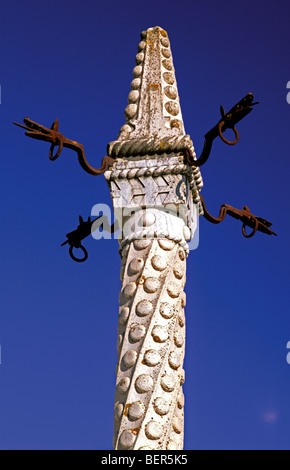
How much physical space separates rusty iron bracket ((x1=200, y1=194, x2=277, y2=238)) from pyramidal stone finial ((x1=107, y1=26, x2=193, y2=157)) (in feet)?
2.71

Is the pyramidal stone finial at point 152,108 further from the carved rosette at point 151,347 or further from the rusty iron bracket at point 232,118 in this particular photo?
the carved rosette at point 151,347

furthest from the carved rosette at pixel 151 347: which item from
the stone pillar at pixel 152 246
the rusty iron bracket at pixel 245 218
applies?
the rusty iron bracket at pixel 245 218

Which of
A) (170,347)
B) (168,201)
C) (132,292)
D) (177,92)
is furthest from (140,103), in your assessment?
(170,347)

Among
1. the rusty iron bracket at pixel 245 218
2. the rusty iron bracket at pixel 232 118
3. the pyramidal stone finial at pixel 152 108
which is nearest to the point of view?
the rusty iron bracket at pixel 232 118

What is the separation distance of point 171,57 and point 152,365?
11.4 ft

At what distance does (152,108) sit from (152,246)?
1536 millimetres

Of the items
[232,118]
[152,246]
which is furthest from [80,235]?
[232,118]

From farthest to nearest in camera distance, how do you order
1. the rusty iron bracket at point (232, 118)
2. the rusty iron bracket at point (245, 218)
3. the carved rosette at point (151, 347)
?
1. the rusty iron bracket at point (245, 218)
2. the rusty iron bracket at point (232, 118)
3. the carved rosette at point (151, 347)

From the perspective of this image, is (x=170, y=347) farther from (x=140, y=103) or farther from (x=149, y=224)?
(x=140, y=103)

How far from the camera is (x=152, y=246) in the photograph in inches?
321

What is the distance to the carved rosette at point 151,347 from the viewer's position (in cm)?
738

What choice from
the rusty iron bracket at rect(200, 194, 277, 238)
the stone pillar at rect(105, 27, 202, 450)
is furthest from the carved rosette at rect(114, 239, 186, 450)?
the rusty iron bracket at rect(200, 194, 277, 238)

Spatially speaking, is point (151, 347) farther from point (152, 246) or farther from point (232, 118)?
point (232, 118)

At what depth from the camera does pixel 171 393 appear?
24.8 feet
